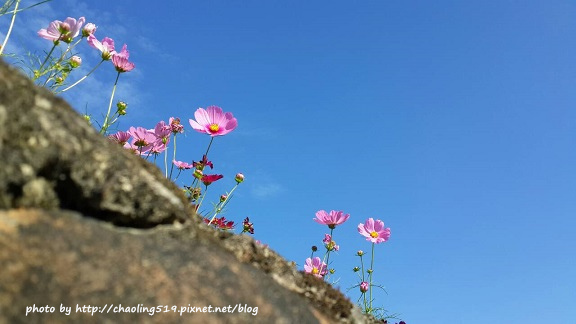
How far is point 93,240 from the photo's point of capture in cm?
109

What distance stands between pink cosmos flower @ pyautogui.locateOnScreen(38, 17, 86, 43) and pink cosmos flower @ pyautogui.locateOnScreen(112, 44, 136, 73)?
302 millimetres

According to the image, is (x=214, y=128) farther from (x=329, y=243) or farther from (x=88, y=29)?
(x=329, y=243)

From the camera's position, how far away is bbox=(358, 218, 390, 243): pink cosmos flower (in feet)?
14.9

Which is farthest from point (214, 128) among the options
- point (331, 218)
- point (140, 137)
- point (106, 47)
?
point (331, 218)

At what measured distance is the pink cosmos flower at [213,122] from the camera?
279cm

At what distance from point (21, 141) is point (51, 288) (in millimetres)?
315

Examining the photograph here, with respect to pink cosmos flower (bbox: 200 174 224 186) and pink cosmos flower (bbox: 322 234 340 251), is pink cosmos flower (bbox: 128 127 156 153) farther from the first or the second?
pink cosmos flower (bbox: 322 234 340 251)

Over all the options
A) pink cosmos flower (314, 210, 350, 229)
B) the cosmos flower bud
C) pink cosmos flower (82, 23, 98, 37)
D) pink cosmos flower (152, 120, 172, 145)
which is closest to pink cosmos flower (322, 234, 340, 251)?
pink cosmos flower (314, 210, 350, 229)

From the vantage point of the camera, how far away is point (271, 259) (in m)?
1.59

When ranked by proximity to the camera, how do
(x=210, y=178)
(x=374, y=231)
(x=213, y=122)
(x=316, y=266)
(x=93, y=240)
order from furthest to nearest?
(x=374, y=231) → (x=316, y=266) → (x=210, y=178) → (x=213, y=122) → (x=93, y=240)

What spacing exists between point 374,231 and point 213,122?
2.21 m

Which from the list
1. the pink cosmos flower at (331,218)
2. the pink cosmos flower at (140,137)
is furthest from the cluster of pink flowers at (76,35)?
the pink cosmos flower at (331,218)

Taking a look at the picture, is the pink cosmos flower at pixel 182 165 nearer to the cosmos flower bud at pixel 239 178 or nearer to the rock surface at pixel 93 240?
the cosmos flower bud at pixel 239 178

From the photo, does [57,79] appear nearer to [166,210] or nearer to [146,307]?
[166,210]
